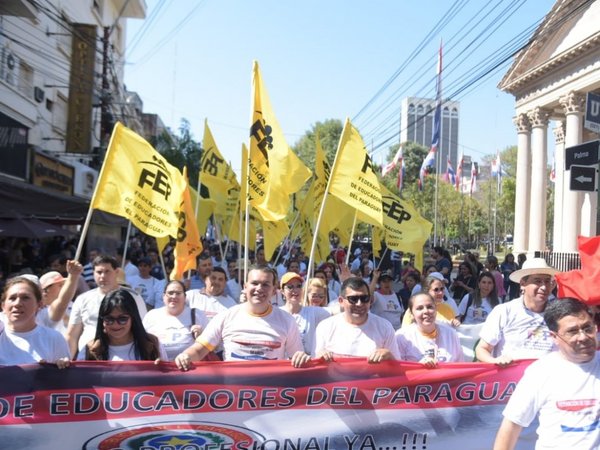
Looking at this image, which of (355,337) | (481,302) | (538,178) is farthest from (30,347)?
(538,178)

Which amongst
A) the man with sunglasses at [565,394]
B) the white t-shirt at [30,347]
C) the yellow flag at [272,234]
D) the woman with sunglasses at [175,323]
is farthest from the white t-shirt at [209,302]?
the man with sunglasses at [565,394]

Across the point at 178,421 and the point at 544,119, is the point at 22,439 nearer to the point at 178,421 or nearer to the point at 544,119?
the point at 178,421

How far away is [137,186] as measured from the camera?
6.13 m

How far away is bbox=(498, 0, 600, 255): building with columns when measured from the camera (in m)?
27.5

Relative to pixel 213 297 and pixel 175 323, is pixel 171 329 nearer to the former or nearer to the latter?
pixel 175 323

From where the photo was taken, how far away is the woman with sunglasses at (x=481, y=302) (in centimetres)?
777

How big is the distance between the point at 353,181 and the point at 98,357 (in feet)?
11.8

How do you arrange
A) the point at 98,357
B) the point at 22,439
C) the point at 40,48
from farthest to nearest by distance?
the point at 40,48
the point at 98,357
the point at 22,439

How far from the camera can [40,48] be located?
2191cm

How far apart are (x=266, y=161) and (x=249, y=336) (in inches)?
119

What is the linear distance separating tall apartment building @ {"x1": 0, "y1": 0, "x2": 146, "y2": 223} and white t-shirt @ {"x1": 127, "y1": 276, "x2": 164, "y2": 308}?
19.4 ft

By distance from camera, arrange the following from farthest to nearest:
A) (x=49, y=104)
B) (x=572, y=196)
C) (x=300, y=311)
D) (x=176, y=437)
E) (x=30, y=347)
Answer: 1. (x=572, y=196)
2. (x=49, y=104)
3. (x=300, y=311)
4. (x=176, y=437)
5. (x=30, y=347)

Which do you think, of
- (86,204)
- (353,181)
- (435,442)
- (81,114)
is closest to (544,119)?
(81,114)

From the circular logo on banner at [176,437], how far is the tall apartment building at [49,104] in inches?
422
